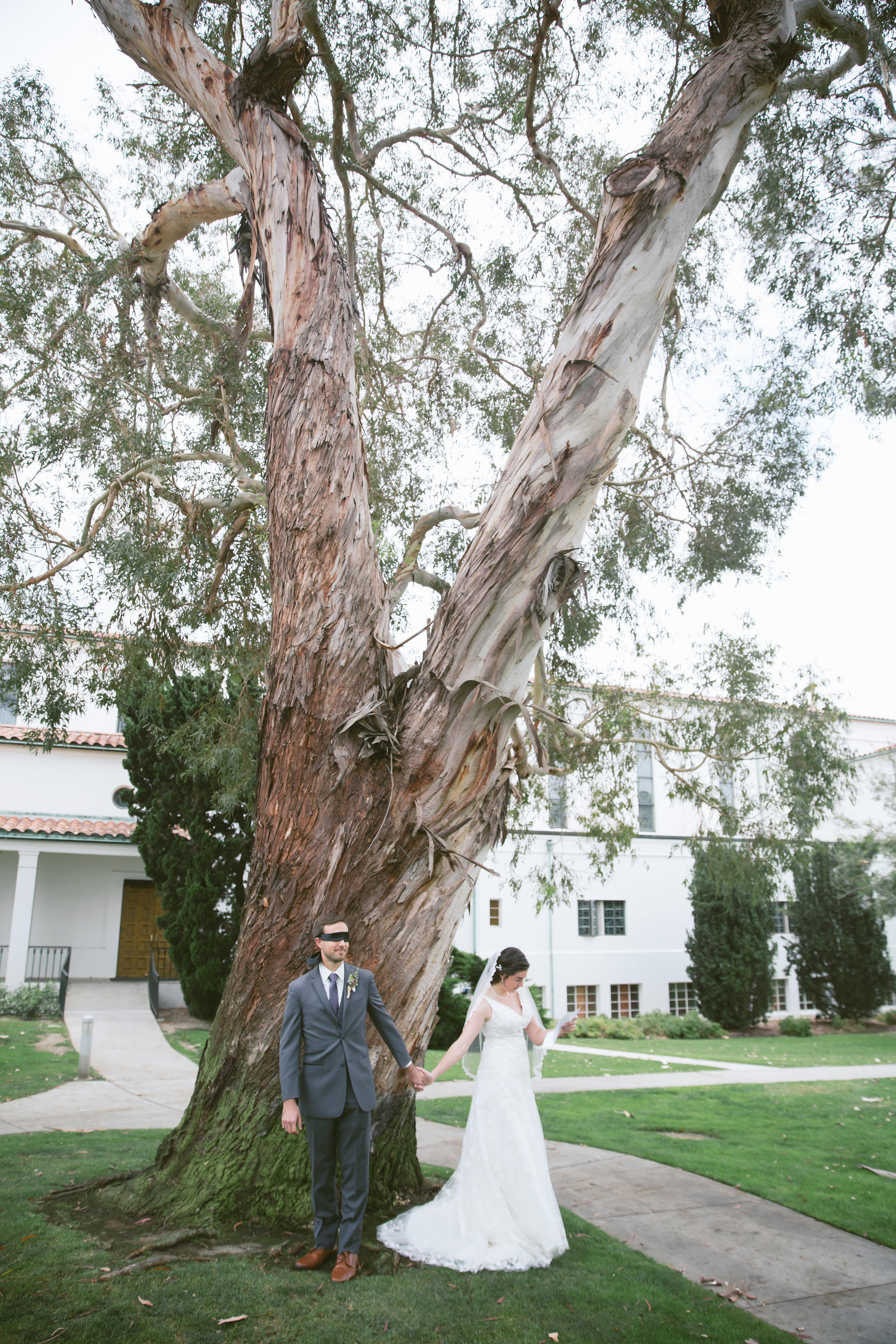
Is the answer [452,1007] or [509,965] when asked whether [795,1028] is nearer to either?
[452,1007]

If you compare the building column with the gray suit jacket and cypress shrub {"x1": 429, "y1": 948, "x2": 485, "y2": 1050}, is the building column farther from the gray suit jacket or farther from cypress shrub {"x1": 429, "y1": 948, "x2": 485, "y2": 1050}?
the gray suit jacket

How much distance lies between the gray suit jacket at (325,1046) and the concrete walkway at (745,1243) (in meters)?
2.08

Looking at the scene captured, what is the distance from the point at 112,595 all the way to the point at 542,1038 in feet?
20.8

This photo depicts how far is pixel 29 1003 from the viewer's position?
17.1 metres

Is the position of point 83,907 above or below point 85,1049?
above

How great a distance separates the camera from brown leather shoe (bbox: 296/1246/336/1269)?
165 inches

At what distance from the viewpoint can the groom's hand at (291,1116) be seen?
13.4 feet

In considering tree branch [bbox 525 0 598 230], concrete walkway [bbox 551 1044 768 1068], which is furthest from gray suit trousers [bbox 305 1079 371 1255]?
concrete walkway [bbox 551 1044 768 1068]

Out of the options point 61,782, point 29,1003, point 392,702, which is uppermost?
point 61,782

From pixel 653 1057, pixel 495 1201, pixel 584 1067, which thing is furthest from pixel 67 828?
pixel 495 1201

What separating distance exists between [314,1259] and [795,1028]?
20658 millimetres

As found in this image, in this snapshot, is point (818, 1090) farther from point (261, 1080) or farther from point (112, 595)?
point (112, 595)

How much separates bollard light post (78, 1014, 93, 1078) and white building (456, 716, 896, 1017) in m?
10.9

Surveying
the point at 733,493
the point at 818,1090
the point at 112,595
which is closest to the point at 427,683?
the point at 112,595
